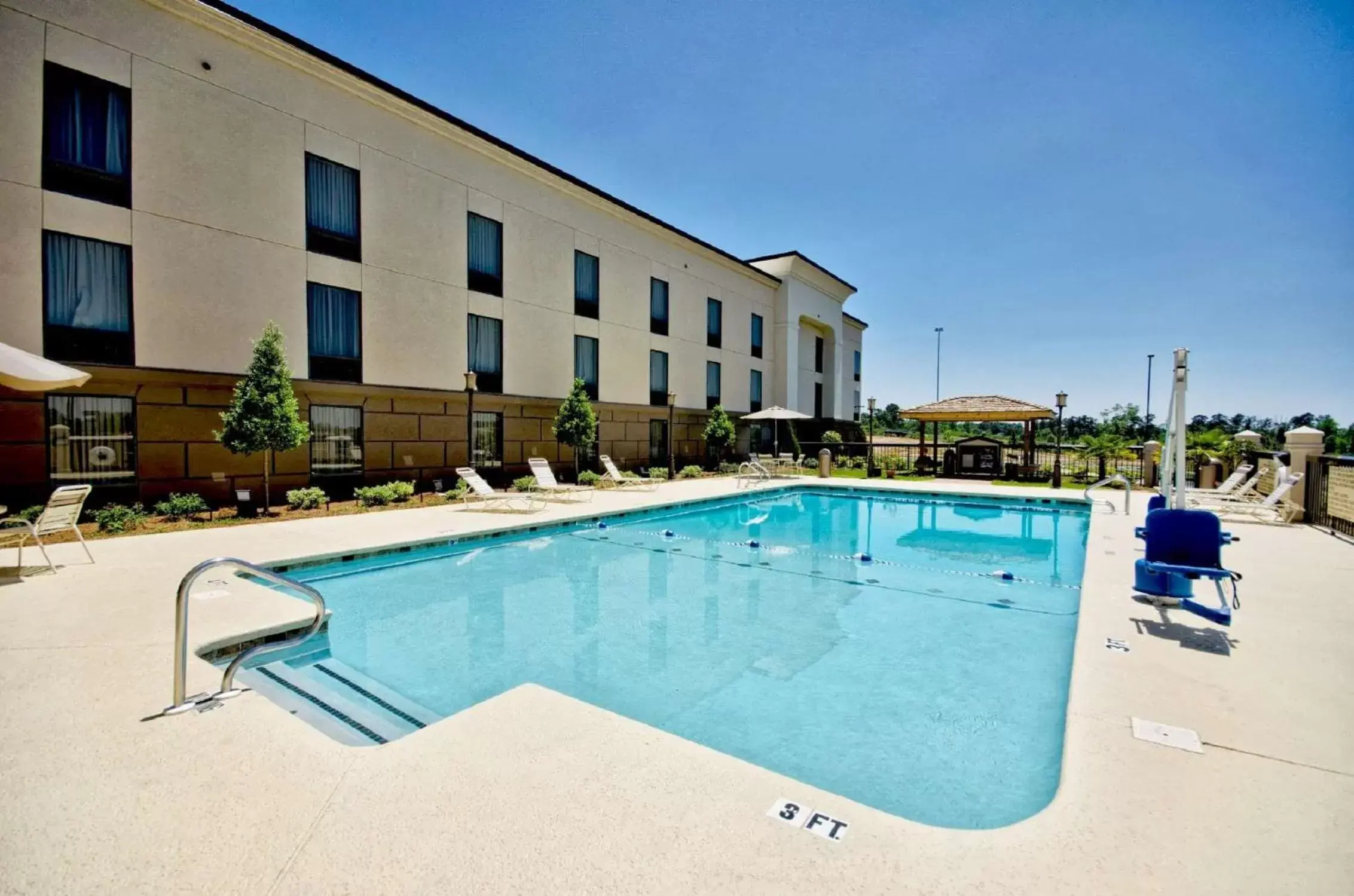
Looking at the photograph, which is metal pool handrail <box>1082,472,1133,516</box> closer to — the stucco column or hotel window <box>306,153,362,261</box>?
the stucco column

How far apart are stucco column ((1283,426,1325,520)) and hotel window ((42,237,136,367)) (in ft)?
69.6

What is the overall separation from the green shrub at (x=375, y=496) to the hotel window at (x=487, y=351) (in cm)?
378

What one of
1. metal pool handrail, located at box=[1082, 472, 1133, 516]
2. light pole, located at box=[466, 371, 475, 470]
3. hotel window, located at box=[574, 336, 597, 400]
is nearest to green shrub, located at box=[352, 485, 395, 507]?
light pole, located at box=[466, 371, 475, 470]

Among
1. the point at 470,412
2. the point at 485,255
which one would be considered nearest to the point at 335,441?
the point at 470,412

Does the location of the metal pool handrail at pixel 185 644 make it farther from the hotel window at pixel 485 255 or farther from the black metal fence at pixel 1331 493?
the hotel window at pixel 485 255

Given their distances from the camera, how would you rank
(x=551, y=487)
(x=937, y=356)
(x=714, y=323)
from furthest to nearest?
(x=937, y=356)
(x=714, y=323)
(x=551, y=487)

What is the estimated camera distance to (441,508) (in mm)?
12828

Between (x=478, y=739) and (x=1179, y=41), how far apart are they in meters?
13.6

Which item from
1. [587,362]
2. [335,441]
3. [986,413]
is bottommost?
[335,441]

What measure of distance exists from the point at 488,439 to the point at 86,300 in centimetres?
872

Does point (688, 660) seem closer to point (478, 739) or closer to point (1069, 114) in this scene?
point (478, 739)

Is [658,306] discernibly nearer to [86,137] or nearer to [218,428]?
[218,428]

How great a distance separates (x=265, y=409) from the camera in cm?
1062

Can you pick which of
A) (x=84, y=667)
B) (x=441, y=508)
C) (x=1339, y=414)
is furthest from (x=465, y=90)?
(x=1339, y=414)
